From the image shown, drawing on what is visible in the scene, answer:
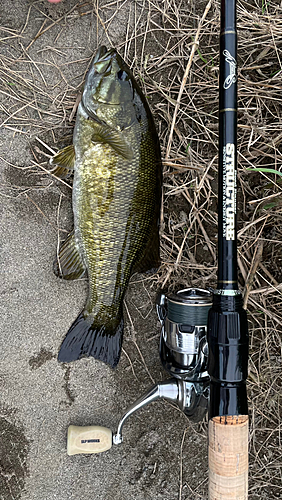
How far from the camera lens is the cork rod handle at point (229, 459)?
130 cm

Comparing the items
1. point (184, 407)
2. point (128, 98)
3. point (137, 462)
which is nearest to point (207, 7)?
point (128, 98)

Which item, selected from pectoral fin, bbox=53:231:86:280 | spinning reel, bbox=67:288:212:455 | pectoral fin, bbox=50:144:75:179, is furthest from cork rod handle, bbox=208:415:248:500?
pectoral fin, bbox=50:144:75:179

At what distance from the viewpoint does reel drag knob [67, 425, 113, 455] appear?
1.86m

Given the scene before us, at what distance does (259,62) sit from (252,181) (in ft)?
2.21

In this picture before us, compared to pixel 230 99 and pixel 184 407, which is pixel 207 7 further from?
pixel 184 407

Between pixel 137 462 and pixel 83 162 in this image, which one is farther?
pixel 137 462

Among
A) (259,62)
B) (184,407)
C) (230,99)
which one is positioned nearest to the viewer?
(230,99)

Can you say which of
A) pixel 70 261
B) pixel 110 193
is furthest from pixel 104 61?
pixel 70 261

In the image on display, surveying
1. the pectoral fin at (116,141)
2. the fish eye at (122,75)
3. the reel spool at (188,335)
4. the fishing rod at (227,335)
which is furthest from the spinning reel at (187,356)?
the fish eye at (122,75)

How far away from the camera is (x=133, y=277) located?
79.0 inches

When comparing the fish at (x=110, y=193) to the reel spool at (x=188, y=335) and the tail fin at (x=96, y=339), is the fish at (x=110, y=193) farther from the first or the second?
the reel spool at (x=188, y=335)

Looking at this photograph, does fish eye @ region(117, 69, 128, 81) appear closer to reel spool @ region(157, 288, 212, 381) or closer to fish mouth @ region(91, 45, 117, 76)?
fish mouth @ region(91, 45, 117, 76)

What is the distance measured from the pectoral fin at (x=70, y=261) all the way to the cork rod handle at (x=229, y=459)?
37.6 inches

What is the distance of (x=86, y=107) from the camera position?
1.69 meters
